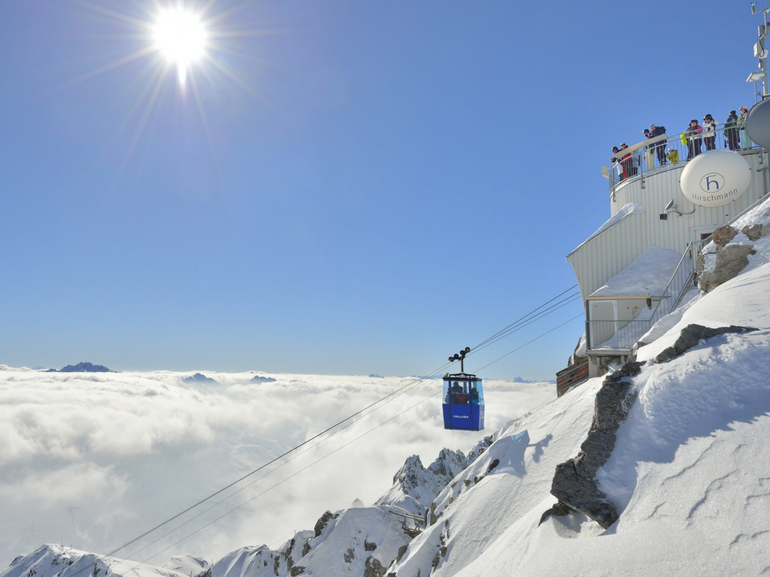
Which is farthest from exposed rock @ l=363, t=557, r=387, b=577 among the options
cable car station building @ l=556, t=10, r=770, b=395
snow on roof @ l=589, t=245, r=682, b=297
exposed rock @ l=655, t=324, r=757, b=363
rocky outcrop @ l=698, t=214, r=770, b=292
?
exposed rock @ l=655, t=324, r=757, b=363

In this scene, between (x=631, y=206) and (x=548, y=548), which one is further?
(x=631, y=206)

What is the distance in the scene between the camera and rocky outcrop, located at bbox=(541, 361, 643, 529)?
257 inches

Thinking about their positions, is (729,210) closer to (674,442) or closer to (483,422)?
(483,422)

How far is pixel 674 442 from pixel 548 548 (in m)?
2.44

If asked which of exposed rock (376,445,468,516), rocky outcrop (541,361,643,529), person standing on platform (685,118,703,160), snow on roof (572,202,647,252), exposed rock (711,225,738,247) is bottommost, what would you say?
exposed rock (376,445,468,516)

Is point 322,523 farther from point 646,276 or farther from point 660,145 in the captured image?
point 660,145

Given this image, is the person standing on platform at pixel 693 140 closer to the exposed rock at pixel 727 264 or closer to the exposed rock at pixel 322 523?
the exposed rock at pixel 727 264

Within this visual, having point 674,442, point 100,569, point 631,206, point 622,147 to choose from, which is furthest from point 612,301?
point 100,569

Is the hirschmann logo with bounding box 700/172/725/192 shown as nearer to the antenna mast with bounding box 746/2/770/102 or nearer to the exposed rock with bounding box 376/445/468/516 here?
the antenna mast with bounding box 746/2/770/102

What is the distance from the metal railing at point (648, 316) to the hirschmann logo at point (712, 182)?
2959mm

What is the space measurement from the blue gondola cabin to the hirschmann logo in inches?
505

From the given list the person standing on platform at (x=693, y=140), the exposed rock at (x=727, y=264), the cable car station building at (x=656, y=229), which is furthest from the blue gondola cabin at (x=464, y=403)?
the person standing on platform at (x=693, y=140)

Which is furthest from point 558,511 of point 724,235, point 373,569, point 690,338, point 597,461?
point 373,569

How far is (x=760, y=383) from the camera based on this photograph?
267 inches
